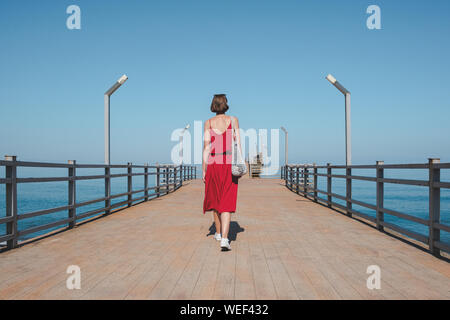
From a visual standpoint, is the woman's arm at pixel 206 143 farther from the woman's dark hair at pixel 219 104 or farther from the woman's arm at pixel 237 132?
the woman's arm at pixel 237 132

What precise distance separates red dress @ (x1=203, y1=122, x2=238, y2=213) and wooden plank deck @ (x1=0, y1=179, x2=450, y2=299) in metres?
0.54

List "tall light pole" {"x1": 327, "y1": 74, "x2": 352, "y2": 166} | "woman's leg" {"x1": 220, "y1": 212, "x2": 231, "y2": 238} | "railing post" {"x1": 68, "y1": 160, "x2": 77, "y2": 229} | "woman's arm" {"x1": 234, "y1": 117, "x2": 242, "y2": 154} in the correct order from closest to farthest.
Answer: "woman's leg" {"x1": 220, "y1": 212, "x2": 231, "y2": 238}
"woman's arm" {"x1": 234, "y1": 117, "x2": 242, "y2": 154}
"railing post" {"x1": 68, "y1": 160, "x2": 77, "y2": 229}
"tall light pole" {"x1": 327, "y1": 74, "x2": 352, "y2": 166}

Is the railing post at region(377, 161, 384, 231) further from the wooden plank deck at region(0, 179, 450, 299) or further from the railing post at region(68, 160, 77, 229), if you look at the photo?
the railing post at region(68, 160, 77, 229)

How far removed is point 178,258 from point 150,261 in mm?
303

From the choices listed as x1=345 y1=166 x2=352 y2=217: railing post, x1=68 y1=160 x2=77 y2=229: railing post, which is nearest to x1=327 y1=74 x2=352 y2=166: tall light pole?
x1=345 y1=166 x2=352 y2=217: railing post

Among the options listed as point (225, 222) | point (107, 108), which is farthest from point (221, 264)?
point (107, 108)

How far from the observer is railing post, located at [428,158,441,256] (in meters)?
4.17

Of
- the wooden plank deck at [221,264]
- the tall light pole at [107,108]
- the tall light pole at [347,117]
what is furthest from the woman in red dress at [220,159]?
the tall light pole at [347,117]

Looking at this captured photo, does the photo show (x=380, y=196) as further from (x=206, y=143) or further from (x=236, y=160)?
(x=206, y=143)

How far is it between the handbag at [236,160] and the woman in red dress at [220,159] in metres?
0.04

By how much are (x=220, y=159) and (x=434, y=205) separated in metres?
2.47

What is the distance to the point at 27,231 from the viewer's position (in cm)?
476

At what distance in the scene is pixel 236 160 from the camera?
15.1 ft

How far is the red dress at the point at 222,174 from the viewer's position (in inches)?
180
